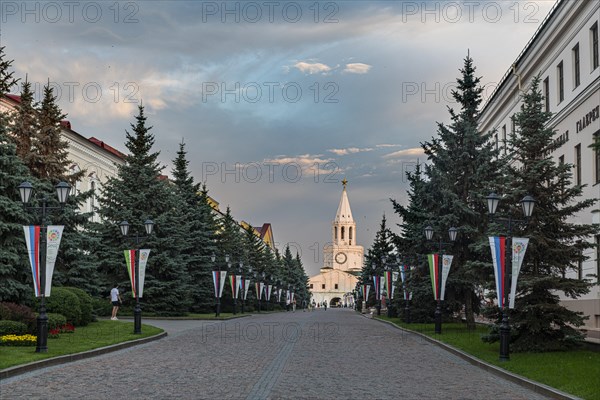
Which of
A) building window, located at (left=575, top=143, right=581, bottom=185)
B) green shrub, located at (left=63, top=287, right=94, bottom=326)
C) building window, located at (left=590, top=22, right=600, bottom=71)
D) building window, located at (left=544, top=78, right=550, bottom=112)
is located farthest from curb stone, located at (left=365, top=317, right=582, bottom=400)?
building window, located at (left=544, top=78, right=550, bottom=112)

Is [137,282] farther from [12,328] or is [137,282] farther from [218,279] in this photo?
[218,279]

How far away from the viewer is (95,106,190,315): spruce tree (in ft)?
165

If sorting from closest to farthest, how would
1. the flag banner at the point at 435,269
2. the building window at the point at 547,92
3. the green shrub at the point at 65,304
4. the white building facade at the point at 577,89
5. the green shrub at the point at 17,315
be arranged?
the green shrub at the point at 17,315 → the green shrub at the point at 65,304 → the flag banner at the point at 435,269 → the white building facade at the point at 577,89 → the building window at the point at 547,92

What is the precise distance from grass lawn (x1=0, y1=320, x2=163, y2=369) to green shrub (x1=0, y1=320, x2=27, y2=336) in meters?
0.88

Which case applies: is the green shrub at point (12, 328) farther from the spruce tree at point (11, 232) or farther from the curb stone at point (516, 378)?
the curb stone at point (516, 378)

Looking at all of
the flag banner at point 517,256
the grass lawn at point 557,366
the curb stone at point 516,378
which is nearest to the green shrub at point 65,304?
the curb stone at point 516,378

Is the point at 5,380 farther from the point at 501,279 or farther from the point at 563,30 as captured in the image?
the point at 563,30

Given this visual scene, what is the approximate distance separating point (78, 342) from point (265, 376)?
9519 millimetres

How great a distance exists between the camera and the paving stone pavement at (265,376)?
13.4 meters

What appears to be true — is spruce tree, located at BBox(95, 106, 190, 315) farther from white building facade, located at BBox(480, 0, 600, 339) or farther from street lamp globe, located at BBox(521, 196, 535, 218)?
street lamp globe, located at BBox(521, 196, 535, 218)

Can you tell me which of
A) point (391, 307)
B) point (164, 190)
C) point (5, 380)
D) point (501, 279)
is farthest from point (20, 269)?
point (391, 307)

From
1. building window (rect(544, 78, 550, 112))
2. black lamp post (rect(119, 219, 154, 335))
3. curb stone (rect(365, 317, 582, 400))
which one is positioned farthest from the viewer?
building window (rect(544, 78, 550, 112))

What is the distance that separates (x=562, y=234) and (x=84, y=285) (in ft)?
82.2

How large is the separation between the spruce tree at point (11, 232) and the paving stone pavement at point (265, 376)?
7.30 m
